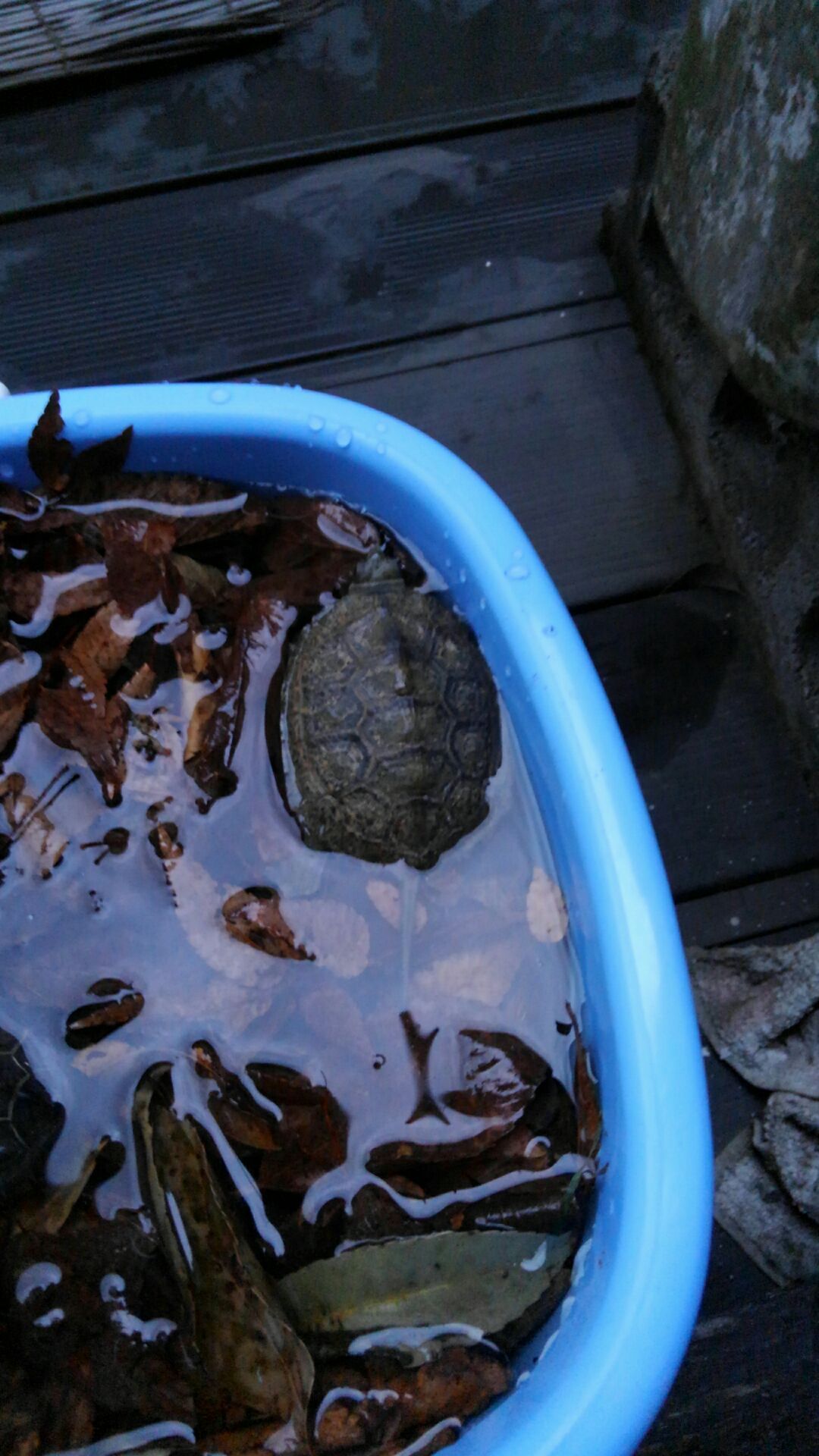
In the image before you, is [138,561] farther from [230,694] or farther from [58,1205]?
[58,1205]

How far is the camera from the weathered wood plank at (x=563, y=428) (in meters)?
1.42

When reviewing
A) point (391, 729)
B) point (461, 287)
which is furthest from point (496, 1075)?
point (461, 287)

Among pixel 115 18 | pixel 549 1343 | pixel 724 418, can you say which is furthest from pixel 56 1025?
pixel 115 18

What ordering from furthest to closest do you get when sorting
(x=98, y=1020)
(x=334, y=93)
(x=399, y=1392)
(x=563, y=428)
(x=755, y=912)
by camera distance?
(x=334, y=93)
(x=563, y=428)
(x=755, y=912)
(x=98, y=1020)
(x=399, y=1392)

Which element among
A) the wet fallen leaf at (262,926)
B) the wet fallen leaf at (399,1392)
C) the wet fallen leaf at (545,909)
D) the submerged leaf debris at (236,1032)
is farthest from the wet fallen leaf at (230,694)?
the wet fallen leaf at (399,1392)

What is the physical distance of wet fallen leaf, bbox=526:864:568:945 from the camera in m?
1.03

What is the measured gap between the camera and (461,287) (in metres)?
1.52

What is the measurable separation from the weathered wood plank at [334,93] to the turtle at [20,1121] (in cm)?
133

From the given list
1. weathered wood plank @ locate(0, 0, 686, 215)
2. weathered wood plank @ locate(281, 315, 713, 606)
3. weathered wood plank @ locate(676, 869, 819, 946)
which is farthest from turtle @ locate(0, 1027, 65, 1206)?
weathered wood plank @ locate(0, 0, 686, 215)

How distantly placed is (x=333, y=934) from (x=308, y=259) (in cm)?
109

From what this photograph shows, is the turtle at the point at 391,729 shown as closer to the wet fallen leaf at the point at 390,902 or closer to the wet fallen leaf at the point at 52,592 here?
the wet fallen leaf at the point at 390,902

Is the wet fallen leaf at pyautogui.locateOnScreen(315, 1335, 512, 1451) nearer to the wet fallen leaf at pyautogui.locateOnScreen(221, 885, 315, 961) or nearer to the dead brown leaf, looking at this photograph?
the wet fallen leaf at pyautogui.locateOnScreen(221, 885, 315, 961)

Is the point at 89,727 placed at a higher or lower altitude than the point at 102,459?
lower

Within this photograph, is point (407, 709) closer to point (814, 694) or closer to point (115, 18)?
point (814, 694)
